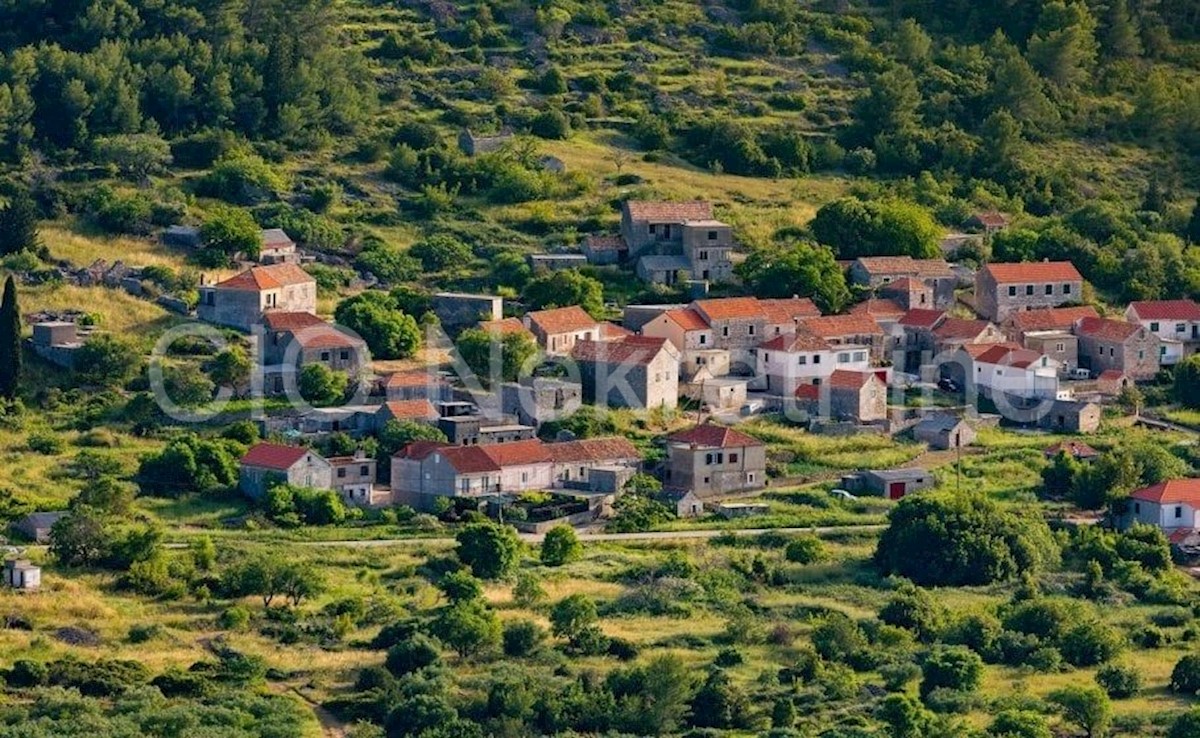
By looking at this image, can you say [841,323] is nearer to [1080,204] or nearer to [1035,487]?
[1035,487]

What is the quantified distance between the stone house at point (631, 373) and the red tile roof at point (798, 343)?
3434 millimetres

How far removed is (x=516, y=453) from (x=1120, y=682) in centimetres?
1923

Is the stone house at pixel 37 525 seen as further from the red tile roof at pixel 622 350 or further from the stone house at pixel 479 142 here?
the stone house at pixel 479 142

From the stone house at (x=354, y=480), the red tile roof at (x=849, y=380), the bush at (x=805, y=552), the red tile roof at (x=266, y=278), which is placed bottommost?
the bush at (x=805, y=552)

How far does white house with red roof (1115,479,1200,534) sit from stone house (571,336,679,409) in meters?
14.1

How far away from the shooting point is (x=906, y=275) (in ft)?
328

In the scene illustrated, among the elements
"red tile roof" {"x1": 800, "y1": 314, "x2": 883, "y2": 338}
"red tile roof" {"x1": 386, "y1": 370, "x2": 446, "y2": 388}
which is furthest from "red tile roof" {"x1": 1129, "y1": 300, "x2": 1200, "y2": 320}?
"red tile roof" {"x1": 386, "y1": 370, "x2": 446, "y2": 388}

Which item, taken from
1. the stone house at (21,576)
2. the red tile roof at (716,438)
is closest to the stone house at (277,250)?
the red tile roof at (716,438)

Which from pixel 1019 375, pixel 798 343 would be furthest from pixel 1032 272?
pixel 798 343

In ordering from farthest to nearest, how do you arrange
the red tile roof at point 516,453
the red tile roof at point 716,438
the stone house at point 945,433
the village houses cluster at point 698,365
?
the stone house at point 945,433 < the red tile roof at point 716,438 < the village houses cluster at point 698,365 < the red tile roof at point 516,453

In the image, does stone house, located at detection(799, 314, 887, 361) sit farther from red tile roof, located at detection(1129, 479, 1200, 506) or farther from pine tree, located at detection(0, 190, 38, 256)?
pine tree, located at detection(0, 190, 38, 256)

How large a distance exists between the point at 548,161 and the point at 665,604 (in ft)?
116

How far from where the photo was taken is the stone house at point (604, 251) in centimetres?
10125

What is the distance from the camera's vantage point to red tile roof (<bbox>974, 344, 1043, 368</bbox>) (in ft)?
305
